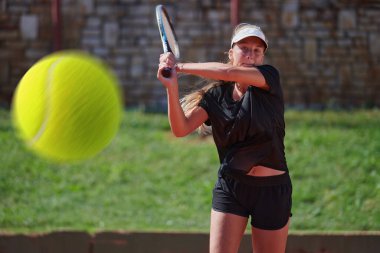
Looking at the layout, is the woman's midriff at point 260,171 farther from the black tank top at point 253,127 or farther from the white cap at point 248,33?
the white cap at point 248,33

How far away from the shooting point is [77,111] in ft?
13.8

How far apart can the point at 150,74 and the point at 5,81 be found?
212cm

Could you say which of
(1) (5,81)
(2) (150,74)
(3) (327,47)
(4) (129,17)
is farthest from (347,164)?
(1) (5,81)

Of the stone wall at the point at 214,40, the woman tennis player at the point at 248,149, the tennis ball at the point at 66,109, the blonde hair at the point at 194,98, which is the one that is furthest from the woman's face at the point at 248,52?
the stone wall at the point at 214,40

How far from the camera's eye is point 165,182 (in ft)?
26.0

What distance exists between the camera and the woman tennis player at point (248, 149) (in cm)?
410

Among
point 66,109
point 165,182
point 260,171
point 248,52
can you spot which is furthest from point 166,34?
point 165,182

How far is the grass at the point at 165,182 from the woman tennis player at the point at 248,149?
7.86ft

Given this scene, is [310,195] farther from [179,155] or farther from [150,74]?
[150,74]

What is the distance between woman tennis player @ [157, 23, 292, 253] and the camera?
4.10m

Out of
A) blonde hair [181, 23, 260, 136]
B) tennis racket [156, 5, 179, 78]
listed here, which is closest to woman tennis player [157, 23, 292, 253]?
blonde hair [181, 23, 260, 136]

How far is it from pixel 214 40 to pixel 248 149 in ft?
21.0

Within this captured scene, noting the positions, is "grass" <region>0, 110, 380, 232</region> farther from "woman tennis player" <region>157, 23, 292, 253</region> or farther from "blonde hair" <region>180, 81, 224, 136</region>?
"woman tennis player" <region>157, 23, 292, 253</region>

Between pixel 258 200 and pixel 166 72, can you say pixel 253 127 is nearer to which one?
pixel 258 200
